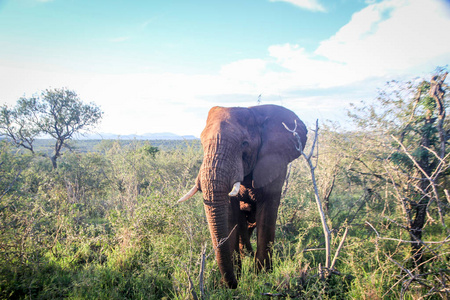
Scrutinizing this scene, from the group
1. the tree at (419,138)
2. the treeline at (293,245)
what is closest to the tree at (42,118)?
the treeline at (293,245)

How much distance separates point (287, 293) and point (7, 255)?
4314mm

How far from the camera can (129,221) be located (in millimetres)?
5289

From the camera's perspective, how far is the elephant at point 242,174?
3777 mm

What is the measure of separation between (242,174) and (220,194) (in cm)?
52

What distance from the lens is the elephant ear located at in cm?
442

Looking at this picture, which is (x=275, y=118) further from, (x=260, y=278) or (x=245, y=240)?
(x=260, y=278)

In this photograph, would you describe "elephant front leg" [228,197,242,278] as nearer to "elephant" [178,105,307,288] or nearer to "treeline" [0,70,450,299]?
"elephant" [178,105,307,288]

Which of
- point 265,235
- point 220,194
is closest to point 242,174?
point 220,194

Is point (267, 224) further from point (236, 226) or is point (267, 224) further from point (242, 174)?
point (242, 174)

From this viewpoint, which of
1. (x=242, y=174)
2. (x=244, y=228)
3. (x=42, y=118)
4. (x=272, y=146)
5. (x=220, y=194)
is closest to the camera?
(x=220, y=194)

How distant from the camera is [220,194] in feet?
12.3

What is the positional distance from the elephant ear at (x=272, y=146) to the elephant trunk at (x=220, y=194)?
74 cm

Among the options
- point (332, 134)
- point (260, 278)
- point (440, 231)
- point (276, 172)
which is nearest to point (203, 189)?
point (276, 172)

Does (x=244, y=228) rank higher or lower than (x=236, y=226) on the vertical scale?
lower
